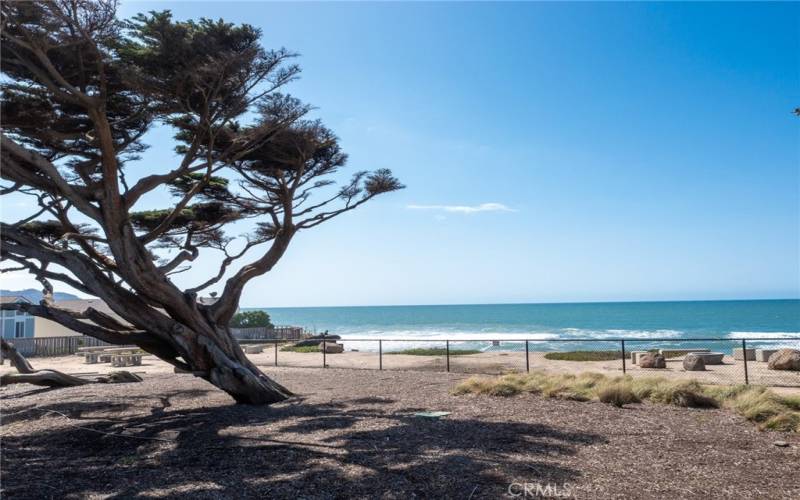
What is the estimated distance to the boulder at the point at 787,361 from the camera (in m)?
17.2

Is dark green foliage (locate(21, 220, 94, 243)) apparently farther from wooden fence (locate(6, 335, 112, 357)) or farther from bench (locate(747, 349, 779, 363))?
bench (locate(747, 349, 779, 363))

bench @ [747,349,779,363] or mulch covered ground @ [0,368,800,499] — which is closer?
mulch covered ground @ [0,368,800,499]

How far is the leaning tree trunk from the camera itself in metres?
10.5

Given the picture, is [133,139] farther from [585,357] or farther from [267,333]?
[267,333]

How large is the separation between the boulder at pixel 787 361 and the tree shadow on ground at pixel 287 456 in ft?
43.1

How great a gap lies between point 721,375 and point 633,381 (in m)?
7.54

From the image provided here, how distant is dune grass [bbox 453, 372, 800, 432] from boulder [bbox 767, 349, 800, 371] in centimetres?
836

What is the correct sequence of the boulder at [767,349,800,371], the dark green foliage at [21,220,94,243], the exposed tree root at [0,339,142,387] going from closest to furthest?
the dark green foliage at [21,220,94,243], the exposed tree root at [0,339,142,387], the boulder at [767,349,800,371]

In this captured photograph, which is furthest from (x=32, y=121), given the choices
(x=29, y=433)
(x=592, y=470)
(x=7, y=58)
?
(x=592, y=470)

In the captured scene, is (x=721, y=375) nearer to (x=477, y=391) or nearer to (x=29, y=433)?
(x=477, y=391)

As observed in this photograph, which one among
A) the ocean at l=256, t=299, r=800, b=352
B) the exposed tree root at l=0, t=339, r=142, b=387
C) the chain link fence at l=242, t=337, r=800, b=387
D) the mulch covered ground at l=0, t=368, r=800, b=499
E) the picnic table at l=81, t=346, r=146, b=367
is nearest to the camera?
the mulch covered ground at l=0, t=368, r=800, b=499

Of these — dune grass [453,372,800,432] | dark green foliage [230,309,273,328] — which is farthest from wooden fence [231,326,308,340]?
dune grass [453,372,800,432]

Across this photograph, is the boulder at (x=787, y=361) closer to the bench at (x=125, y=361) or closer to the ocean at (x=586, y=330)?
the ocean at (x=586, y=330)

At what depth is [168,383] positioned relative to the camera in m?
15.1
